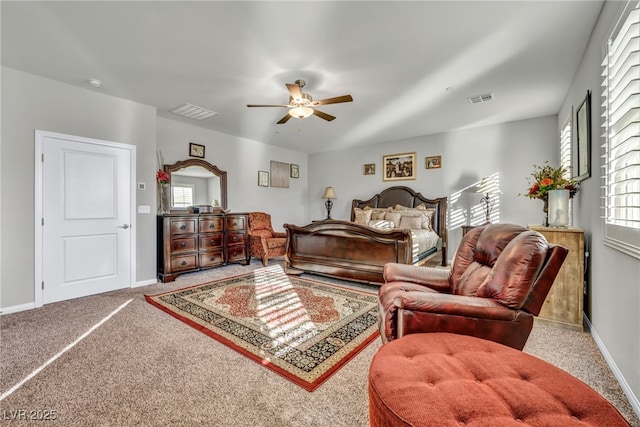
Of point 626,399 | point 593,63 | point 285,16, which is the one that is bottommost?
point 626,399

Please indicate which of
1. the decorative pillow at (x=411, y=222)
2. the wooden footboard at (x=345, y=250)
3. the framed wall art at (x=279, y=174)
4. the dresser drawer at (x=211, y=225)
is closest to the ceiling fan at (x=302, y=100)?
the wooden footboard at (x=345, y=250)

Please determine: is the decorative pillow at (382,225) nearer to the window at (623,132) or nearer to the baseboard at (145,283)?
the window at (623,132)

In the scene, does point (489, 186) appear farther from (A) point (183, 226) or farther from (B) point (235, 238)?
(A) point (183, 226)

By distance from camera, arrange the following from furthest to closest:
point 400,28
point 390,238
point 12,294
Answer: point 390,238
point 12,294
point 400,28

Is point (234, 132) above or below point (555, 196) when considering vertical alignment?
above

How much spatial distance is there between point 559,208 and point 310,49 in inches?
113

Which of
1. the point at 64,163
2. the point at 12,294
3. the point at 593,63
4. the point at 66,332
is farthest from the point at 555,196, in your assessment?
the point at 12,294

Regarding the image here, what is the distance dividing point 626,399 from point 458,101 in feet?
11.6

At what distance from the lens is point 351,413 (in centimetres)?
150

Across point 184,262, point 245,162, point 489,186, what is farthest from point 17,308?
point 489,186

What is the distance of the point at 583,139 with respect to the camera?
8.98 feet

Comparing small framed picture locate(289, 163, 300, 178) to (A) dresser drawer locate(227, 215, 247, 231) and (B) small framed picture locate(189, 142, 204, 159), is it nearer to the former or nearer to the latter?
(A) dresser drawer locate(227, 215, 247, 231)

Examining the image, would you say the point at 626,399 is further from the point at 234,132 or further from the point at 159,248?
the point at 234,132

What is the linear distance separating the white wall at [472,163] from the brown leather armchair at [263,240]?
221 centimetres
